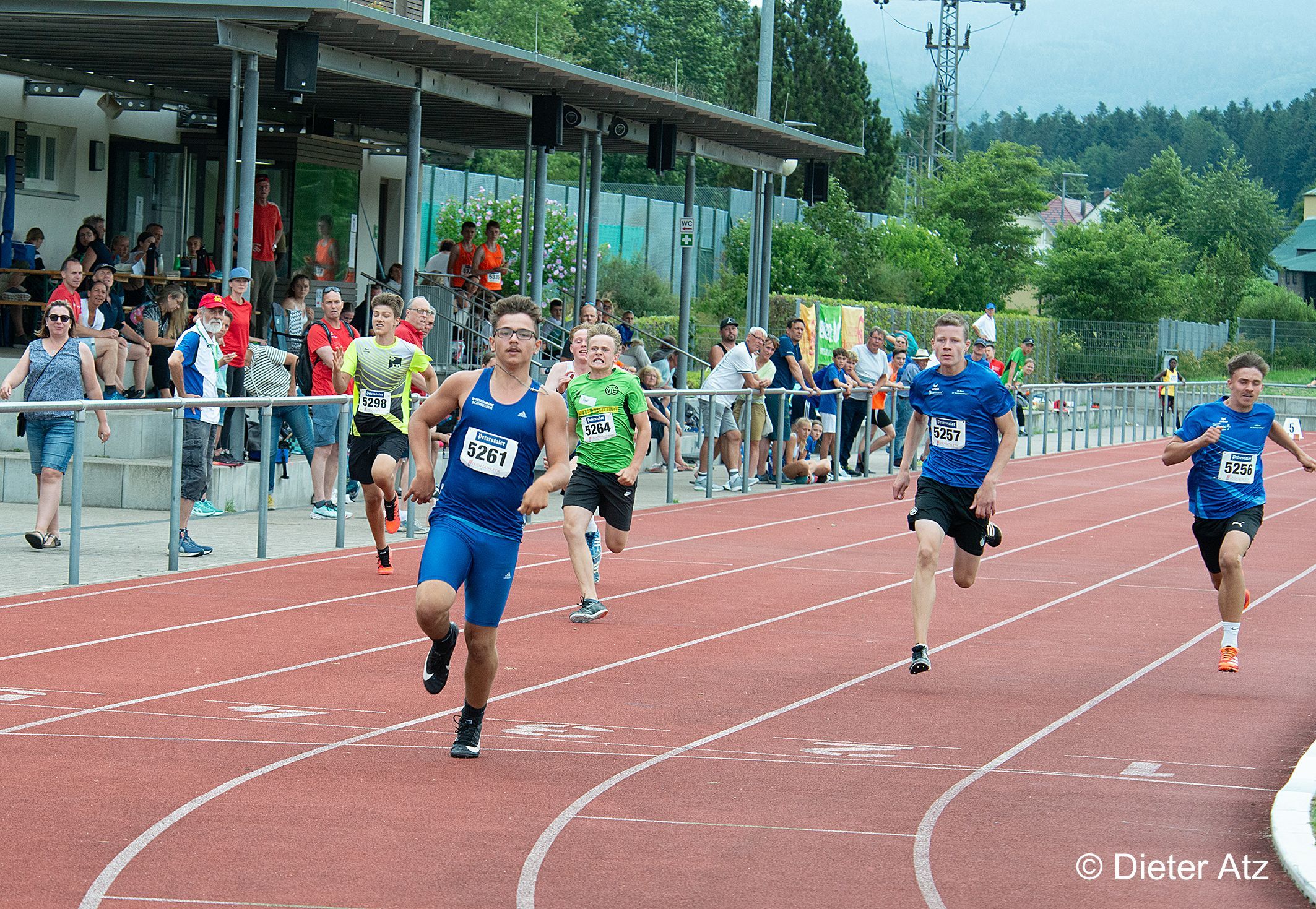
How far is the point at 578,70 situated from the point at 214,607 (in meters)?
10.4

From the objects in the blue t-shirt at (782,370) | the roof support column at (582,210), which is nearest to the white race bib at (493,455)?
the blue t-shirt at (782,370)

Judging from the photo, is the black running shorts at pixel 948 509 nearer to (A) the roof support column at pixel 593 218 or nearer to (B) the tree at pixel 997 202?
(A) the roof support column at pixel 593 218

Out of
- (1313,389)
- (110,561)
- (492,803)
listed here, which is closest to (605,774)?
(492,803)

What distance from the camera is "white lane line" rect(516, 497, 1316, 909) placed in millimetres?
5605

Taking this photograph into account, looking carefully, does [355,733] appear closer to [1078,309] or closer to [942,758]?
[942,758]

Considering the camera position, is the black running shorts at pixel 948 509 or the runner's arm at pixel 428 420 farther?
the black running shorts at pixel 948 509

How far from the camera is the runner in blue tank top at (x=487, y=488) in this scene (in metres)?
7.26

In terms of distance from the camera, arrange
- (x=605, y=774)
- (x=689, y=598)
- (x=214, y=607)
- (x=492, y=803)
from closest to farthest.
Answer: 1. (x=492, y=803)
2. (x=605, y=774)
3. (x=214, y=607)
4. (x=689, y=598)

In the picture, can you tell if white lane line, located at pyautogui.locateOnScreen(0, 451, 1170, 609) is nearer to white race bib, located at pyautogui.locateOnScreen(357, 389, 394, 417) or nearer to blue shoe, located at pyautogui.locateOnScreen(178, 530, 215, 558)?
blue shoe, located at pyautogui.locateOnScreen(178, 530, 215, 558)

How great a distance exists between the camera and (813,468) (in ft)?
76.1

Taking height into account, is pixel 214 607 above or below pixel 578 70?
below

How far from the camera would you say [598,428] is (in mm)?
11914

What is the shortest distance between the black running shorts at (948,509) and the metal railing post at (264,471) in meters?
5.73

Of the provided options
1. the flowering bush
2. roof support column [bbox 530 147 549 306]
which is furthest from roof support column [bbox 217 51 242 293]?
the flowering bush
